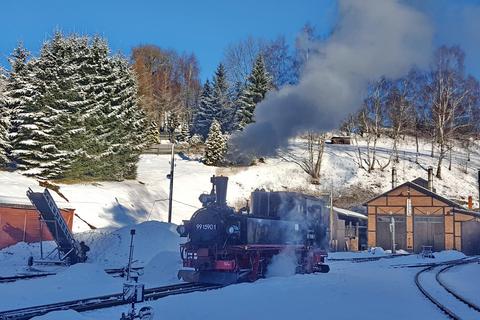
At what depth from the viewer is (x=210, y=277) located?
18.1m

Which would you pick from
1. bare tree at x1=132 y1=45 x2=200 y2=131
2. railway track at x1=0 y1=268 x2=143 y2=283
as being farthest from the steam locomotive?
bare tree at x1=132 y1=45 x2=200 y2=131

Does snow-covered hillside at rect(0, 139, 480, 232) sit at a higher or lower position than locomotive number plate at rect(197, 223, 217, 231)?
higher

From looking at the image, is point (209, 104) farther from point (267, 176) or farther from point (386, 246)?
point (386, 246)

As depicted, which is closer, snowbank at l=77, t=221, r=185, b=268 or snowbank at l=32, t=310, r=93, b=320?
snowbank at l=32, t=310, r=93, b=320

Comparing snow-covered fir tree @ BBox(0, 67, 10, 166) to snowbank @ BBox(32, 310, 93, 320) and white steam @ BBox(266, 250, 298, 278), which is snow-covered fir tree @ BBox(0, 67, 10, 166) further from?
snowbank @ BBox(32, 310, 93, 320)

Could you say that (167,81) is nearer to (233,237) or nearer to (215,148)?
(215,148)

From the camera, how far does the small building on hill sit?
47188mm

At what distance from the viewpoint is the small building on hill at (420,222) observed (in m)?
47.2

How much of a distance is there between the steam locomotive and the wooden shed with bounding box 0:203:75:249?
11.3 metres

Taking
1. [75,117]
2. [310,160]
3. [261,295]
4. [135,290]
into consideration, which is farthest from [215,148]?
[135,290]

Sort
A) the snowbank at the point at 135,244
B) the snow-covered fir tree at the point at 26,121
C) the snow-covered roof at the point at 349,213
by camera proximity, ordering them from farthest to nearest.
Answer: the snow-covered roof at the point at 349,213 < the snow-covered fir tree at the point at 26,121 < the snowbank at the point at 135,244

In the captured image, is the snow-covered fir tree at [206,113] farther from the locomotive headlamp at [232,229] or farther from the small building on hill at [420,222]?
the locomotive headlamp at [232,229]

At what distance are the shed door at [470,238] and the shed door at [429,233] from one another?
180 cm

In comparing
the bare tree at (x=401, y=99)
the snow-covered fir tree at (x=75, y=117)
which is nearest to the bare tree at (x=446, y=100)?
the bare tree at (x=401, y=99)
